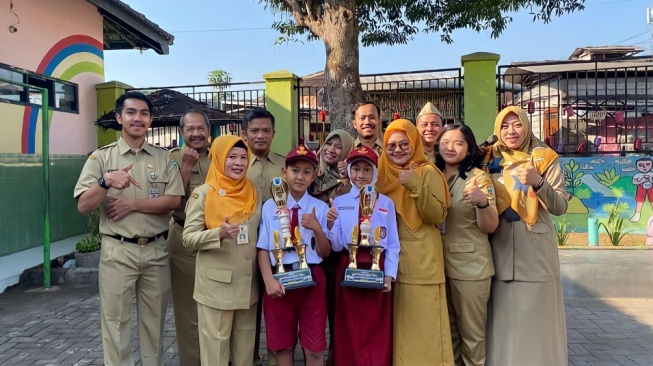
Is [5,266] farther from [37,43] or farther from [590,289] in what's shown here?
[590,289]

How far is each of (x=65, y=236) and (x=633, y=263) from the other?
7.90m

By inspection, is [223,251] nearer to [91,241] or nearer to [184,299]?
[184,299]

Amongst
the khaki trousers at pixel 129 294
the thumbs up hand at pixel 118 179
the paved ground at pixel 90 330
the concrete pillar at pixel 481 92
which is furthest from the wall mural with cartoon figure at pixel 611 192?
the thumbs up hand at pixel 118 179

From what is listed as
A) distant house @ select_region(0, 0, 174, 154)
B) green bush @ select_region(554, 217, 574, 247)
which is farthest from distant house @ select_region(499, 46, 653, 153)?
distant house @ select_region(0, 0, 174, 154)

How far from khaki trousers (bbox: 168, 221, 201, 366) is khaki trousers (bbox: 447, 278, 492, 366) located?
6.14 feet

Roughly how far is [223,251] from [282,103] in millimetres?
5558

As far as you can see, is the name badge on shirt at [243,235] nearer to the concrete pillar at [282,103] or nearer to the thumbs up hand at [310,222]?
the thumbs up hand at [310,222]

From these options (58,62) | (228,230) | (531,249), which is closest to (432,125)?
(531,249)

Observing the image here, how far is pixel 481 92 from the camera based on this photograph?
306 inches

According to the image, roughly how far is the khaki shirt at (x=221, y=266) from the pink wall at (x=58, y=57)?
5.76 m

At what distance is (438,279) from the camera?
3.10 meters

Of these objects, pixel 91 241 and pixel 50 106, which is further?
pixel 50 106

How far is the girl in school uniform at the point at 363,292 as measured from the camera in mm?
3033

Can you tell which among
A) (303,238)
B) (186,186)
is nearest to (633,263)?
(303,238)
